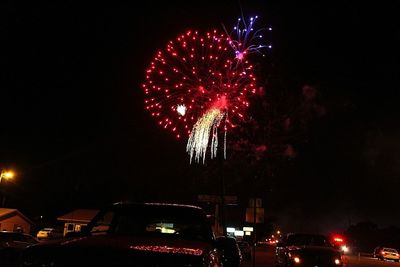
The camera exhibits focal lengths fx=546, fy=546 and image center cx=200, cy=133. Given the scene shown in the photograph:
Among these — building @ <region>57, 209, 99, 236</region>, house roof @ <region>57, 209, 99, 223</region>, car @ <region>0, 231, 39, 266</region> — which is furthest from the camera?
house roof @ <region>57, 209, 99, 223</region>

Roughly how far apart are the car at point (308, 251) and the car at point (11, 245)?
379 inches

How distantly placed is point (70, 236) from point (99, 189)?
7147 cm

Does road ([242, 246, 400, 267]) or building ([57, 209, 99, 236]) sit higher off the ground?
building ([57, 209, 99, 236])

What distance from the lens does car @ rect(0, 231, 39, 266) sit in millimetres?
21616

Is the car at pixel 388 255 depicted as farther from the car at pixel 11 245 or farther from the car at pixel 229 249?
the car at pixel 229 249

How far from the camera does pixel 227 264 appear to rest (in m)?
6.17

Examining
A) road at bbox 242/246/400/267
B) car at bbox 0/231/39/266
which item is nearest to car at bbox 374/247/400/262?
road at bbox 242/246/400/267

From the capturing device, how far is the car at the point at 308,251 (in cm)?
1756

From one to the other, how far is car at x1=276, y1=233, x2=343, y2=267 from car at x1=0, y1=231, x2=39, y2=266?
9.62 m

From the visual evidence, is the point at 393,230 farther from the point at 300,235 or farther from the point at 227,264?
the point at 227,264

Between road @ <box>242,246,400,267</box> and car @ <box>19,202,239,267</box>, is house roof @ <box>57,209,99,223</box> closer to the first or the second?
road @ <box>242,246,400,267</box>

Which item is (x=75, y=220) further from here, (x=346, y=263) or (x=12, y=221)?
(x=346, y=263)

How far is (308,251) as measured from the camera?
17875 millimetres

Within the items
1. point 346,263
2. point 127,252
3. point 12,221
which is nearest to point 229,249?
point 127,252
